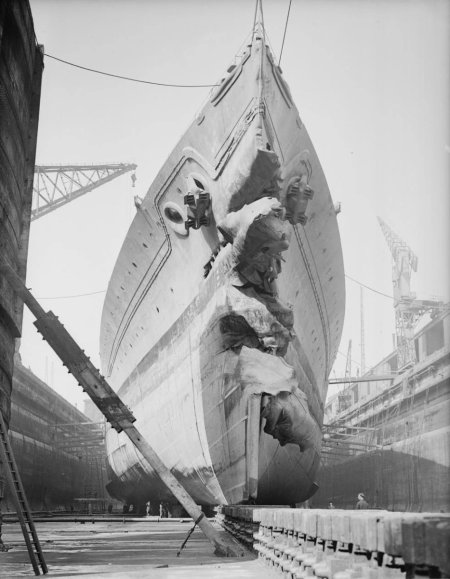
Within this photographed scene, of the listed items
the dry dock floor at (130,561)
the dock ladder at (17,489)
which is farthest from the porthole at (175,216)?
the dock ladder at (17,489)

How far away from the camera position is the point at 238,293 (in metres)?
11.0

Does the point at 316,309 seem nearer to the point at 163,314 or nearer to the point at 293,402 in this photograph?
the point at 163,314

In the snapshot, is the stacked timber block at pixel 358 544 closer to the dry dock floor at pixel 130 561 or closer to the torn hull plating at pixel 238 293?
the dry dock floor at pixel 130 561

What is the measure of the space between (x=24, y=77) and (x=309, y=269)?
6871 mm

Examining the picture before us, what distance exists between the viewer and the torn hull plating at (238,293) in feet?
34.7

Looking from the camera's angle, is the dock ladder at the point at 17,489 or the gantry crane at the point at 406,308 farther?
the gantry crane at the point at 406,308

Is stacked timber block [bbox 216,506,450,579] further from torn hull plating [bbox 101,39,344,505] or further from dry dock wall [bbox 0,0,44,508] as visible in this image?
torn hull plating [bbox 101,39,344,505]

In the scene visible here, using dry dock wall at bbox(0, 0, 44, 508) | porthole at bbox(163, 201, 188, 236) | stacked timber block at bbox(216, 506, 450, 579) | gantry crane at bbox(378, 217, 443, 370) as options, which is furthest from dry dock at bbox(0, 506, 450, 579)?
gantry crane at bbox(378, 217, 443, 370)

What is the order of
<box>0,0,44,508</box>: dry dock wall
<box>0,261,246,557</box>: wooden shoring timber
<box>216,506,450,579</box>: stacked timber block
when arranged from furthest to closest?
1. <box>0,0,44,508</box>: dry dock wall
2. <box>0,261,246,557</box>: wooden shoring timber
3. <box>216,506,450,579</box>: stacked timber block

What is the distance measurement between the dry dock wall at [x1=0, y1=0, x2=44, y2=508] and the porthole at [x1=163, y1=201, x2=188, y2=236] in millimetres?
3722

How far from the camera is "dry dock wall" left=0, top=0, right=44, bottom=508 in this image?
7.83m

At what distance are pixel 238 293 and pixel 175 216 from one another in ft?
8.69

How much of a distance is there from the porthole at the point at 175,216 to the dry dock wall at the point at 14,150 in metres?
3.72

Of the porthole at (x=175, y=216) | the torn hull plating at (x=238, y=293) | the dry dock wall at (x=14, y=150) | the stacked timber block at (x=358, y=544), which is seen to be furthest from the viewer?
the porthole at (x=175, y=216)
